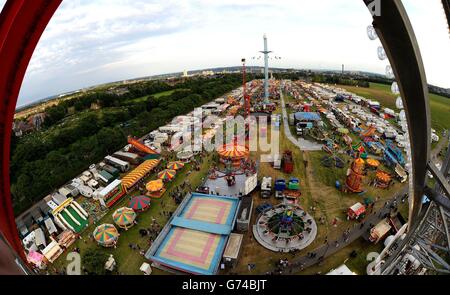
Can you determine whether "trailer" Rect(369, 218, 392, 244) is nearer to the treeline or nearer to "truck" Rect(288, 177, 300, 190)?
"truck" Rect(288, 177, 300, 190)

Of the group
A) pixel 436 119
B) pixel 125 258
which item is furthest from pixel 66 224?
pixel 436 119

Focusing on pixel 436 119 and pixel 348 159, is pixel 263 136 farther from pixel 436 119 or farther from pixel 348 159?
pixel 436 119

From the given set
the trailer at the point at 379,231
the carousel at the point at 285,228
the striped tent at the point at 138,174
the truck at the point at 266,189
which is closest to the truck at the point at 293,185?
the truck at the point at 266,189

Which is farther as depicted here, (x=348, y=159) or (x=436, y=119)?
(x=436, y=119)

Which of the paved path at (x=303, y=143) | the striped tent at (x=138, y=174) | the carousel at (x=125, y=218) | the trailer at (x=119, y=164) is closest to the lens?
the carousel at (x=125, y=218)

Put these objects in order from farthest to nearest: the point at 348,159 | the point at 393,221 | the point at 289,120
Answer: the point at 289,120 → the point at 348,159 → the point at 393,221

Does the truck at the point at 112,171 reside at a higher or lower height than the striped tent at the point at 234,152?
lower

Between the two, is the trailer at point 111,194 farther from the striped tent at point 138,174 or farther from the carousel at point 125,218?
the carousel at point 125,218
